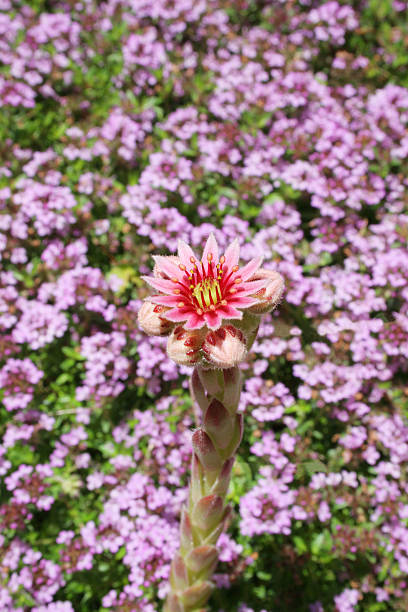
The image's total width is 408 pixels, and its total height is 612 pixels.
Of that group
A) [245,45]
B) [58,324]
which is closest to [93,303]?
[58,324]

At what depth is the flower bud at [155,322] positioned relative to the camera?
2277 mm

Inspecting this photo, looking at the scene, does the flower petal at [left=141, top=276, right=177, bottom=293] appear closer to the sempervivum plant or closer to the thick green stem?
the sempervivum plant

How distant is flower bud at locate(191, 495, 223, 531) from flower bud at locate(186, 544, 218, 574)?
114 millimetres

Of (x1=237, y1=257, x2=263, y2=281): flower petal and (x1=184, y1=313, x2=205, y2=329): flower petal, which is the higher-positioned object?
(x1=237, y1=257, x2=263, y2=281): flower petal

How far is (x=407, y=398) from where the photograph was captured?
4.70 metres

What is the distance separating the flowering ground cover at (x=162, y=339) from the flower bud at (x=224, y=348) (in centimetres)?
225

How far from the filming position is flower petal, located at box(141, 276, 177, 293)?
7.62ft

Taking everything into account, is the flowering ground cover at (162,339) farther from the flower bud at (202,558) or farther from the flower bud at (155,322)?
the flower bud at (155,322)

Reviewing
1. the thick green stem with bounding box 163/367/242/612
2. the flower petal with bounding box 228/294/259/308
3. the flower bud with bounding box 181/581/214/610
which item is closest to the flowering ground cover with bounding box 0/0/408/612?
the flower bud with bounding box 181/581/214/610

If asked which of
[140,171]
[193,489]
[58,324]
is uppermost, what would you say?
[140,171]

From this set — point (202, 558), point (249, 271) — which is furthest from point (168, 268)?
point (202, 558)

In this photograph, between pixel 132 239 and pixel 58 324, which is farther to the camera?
pixel 132 239

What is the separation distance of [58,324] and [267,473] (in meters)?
2.10

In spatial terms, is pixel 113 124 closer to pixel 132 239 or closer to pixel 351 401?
pixel 132 239
